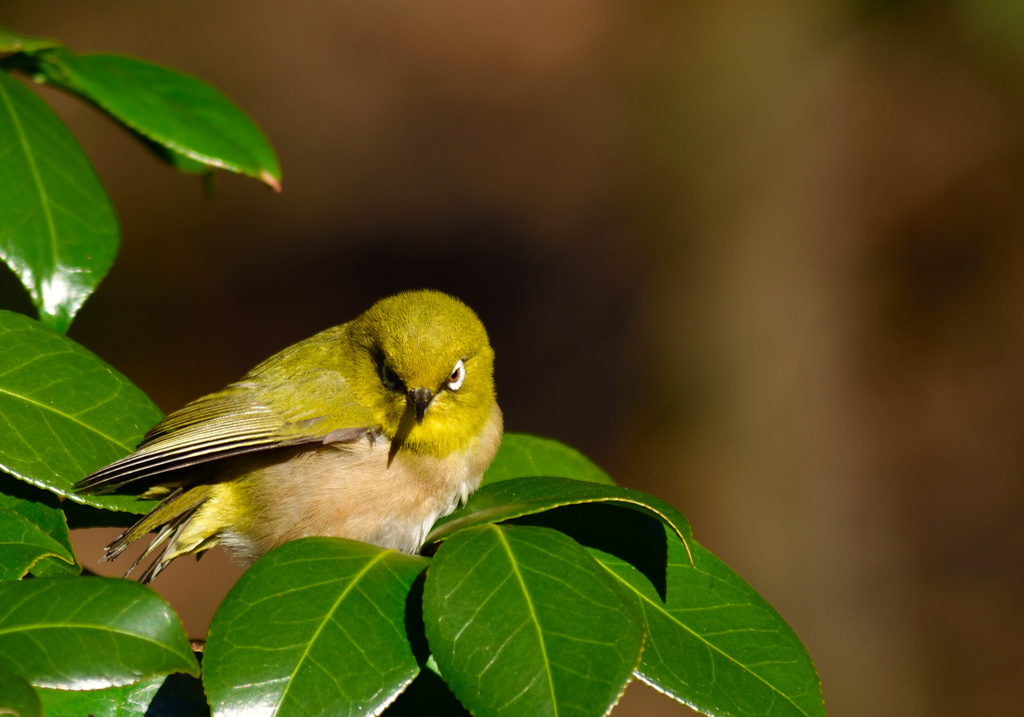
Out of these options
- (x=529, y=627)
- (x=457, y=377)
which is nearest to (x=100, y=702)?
(x=529, y=627)

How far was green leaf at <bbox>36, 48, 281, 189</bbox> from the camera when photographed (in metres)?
1.85

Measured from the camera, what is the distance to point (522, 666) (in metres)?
1.19

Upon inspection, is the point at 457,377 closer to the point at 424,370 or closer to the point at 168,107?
the point at 424,370

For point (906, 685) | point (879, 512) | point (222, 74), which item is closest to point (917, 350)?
point (879, 512)

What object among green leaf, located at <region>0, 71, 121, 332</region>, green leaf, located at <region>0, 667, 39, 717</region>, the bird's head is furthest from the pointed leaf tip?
green leaf, located at <region>0, 667, 39, 717</region>

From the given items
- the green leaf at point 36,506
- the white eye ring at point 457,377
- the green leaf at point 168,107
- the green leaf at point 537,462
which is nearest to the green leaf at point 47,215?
the green leaf at point 168,107

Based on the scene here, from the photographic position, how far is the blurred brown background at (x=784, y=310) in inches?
224

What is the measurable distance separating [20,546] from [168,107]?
1.04 m

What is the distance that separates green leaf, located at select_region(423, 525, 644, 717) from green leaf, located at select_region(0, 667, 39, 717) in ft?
1.61

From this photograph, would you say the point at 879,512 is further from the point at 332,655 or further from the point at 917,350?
the point at 332,655

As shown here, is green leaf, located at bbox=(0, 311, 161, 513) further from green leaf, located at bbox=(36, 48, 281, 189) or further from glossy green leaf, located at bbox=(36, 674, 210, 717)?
green leaf, located at bbox=(36, 48, 281, 189)

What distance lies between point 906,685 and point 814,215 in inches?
124

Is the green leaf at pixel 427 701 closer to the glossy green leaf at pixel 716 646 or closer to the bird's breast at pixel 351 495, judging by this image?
the glossy green leaf at pixel 716 646

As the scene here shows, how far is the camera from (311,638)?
1.27m
